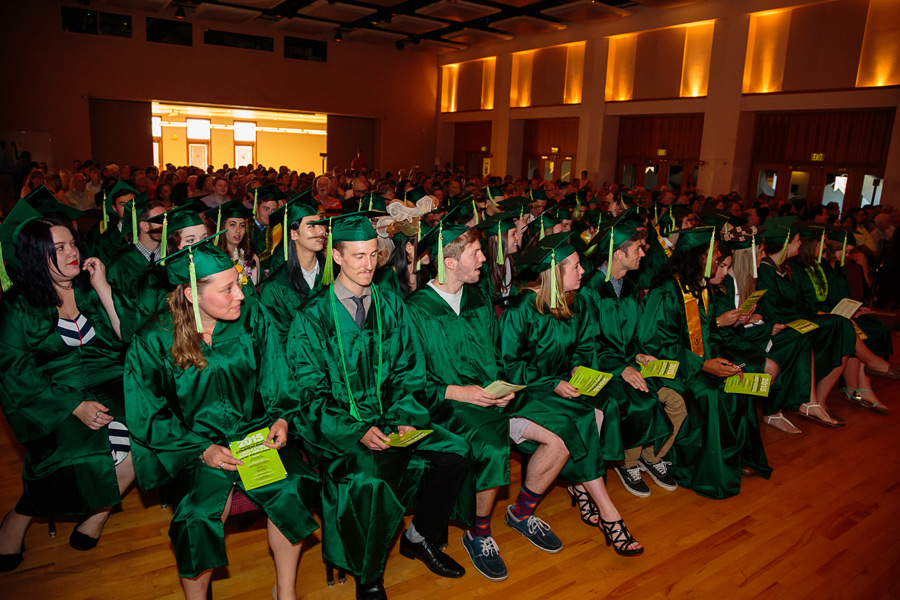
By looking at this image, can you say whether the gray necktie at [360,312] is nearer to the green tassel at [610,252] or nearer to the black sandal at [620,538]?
the black sandal at [620,538]

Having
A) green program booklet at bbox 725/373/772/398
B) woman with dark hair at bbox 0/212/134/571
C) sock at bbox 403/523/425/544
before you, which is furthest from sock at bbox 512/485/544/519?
woman with dark hair at bbox 0/212/134/571

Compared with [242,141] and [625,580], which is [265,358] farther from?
[242,141]

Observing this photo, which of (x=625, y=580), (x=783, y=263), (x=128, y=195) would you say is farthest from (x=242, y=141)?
(x=625, y=580)

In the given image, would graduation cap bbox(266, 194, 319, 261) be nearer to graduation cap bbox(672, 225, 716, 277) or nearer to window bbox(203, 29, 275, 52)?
graduation cap bbox(672, 225, 716, 277)

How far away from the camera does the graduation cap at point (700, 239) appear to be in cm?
414

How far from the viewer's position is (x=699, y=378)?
13.3ft

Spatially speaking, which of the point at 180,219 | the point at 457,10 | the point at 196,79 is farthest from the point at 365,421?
the point at 196,79

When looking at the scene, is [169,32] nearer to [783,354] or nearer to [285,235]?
[285,235]

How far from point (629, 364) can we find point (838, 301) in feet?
10.7

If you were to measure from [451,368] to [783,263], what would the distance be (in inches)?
158

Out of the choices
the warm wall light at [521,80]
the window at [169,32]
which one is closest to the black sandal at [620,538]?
the warm wall light at [521,80]

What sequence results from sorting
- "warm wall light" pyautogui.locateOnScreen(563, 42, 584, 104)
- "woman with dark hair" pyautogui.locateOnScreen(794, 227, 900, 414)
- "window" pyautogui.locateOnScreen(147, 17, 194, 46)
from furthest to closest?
"window" pyautogui.locateOnScreen(147, 17, 194, 46) < "warm wall light" pyautogui.locateOnScreen(563, 42, 584, 104) < "woman with dark hair" pyautogui.locateOnScreen(794, 227, 900, 414)

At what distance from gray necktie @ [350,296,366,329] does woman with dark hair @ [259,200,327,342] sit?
36.9 inches

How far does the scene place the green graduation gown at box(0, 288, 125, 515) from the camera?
9.25ft
